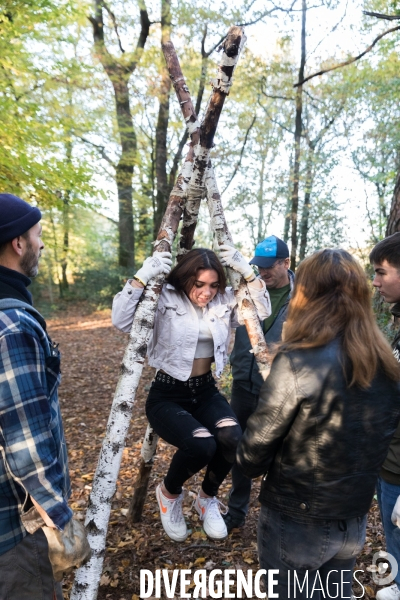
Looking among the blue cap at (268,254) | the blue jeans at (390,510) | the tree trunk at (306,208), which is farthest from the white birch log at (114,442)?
the tree trunk at (306,208)

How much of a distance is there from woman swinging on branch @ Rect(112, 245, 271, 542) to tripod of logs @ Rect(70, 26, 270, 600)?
0.52ft

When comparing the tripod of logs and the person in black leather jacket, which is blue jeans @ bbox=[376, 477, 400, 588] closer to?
the person in black leather jacket

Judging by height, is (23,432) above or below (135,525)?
above

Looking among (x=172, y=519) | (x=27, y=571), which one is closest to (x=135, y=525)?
(x=172, y=519)

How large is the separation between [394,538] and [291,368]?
1665mm

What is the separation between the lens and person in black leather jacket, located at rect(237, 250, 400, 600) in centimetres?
171

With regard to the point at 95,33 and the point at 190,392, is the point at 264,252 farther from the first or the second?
the point at 95,33

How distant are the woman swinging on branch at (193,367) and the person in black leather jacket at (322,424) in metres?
1.00

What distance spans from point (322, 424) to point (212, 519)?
6.40 feet

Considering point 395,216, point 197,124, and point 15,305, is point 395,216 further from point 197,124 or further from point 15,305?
point 15,305

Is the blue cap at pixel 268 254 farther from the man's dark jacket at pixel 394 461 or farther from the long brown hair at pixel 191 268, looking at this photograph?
the man's dark jacket at pixel 394 461

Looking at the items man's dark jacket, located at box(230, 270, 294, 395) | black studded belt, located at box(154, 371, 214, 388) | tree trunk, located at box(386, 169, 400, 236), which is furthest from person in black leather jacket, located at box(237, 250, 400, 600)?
tree trunk, located at box(386, 169, 400, 236)

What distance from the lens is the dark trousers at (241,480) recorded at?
3.60 metres

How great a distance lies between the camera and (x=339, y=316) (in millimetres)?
1769
